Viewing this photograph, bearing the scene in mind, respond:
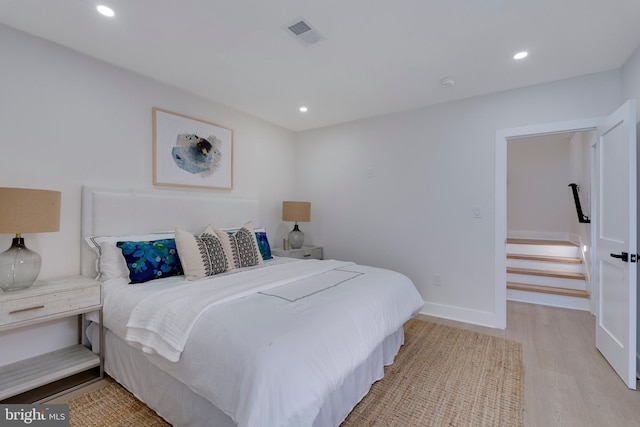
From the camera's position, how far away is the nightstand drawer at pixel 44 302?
5.66ft

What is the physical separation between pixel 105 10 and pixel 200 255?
5.87ft

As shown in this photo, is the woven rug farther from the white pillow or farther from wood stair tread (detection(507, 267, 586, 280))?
the white pillow

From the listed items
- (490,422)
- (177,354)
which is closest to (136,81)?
(177,354)

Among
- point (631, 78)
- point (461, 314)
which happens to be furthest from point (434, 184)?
point (631, 78)

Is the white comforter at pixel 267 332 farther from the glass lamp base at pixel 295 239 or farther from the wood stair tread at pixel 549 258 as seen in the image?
the wood stair tread at pixel 549 258

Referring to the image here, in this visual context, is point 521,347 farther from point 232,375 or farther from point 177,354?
point 177,354

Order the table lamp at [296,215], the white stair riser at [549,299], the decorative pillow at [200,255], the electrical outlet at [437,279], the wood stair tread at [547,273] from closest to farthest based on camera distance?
the decorative pillow at [200,255]
the electrical outlet at [437,279]
the white stair riser at [549,299]
the wood stair tread at [547,273]
the table lamp at [296,215]

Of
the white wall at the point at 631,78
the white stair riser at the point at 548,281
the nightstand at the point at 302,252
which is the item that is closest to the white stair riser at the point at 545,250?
the white stair riser at the point at 548,281

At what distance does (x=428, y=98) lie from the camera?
129 inches

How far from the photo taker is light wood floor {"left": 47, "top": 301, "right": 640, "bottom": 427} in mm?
1737

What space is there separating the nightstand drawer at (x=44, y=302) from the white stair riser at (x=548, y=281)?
499 centimetres

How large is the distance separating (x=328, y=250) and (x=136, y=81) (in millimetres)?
3036

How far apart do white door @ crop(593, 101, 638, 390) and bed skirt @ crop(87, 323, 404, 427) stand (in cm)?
169

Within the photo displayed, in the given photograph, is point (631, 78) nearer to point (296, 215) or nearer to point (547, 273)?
point (547, 273)
